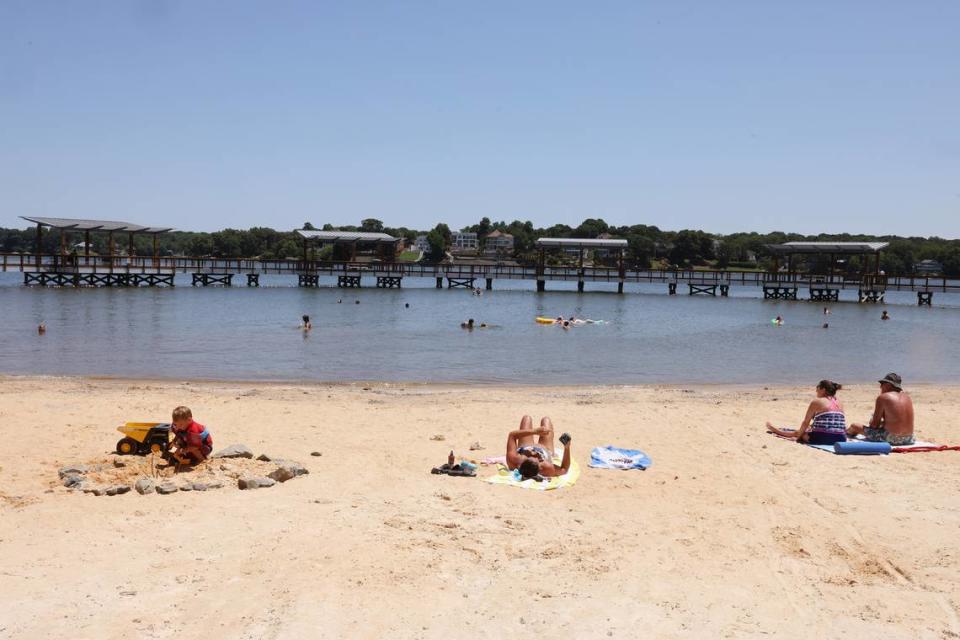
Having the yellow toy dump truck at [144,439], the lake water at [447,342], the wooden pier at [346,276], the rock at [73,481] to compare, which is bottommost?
the lake water at [447,342]

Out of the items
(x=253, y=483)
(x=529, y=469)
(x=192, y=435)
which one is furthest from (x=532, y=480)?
(x=192, y=435)

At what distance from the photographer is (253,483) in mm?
8398

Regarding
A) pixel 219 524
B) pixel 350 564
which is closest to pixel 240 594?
pixel 350 564

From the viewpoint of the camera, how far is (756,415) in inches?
555

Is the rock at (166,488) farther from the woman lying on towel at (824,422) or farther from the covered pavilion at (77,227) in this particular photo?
the covered pavilion at (77,227)

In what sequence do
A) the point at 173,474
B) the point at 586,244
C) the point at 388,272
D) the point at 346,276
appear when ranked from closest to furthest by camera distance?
the point at 173,474
the point at 586,244
the point at 388,272
the point at 346,276

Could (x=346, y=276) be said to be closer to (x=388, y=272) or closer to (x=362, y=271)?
(x=362, y=271)

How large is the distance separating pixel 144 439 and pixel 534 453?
4755 millimetres

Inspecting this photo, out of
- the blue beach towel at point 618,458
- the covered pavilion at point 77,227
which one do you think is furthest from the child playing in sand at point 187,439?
the covered pavilion at point 77,227

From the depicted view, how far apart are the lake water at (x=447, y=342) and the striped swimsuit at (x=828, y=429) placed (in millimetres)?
9658

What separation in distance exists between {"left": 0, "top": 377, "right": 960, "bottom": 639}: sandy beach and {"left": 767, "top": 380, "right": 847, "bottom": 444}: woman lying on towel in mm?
404

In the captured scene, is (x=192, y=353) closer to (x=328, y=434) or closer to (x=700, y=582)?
(x=328, y=434)

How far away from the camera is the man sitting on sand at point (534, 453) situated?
902 centimetres

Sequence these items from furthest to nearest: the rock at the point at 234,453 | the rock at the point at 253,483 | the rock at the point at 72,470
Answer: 1. the rock at the point at 234,453
2. the rock at the point at 72,470
3. the rock at the point at 253,483
